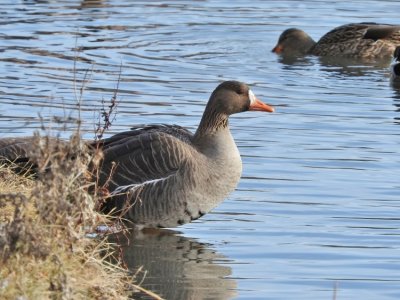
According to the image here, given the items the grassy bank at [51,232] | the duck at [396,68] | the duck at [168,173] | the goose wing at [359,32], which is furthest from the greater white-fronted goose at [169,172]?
the goose wing at [359,32]

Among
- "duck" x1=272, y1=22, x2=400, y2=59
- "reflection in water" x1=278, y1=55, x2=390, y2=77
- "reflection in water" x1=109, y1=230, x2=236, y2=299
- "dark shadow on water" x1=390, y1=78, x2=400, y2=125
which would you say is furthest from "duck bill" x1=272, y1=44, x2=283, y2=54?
"reflection in water" x1=109, y1=230, x2=236, y2=299

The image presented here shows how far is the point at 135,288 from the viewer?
29.0ft

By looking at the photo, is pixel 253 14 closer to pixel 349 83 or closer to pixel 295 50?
pixel 295 50

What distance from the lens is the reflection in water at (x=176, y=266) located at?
30.0 ft

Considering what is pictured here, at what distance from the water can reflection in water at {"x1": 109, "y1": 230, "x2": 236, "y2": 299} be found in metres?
0.02

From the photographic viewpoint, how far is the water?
9.80m

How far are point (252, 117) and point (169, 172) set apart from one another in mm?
5340

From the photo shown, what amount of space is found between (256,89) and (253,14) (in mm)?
6619

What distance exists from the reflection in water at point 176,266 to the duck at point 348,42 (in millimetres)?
10091

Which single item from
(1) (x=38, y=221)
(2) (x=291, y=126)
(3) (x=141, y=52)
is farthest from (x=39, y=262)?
(3) (x=141, y=52)

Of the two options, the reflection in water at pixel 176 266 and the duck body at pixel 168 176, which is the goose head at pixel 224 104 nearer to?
the duck body at pixel 168 176

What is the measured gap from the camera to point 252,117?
15.9 metres

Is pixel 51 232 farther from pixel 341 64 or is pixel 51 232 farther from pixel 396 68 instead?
pixel 341 64

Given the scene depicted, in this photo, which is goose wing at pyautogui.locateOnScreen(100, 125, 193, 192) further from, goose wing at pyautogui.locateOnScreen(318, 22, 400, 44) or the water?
goose wing at pyautogui.locateOnScreen(318, 22, 400, 44)
